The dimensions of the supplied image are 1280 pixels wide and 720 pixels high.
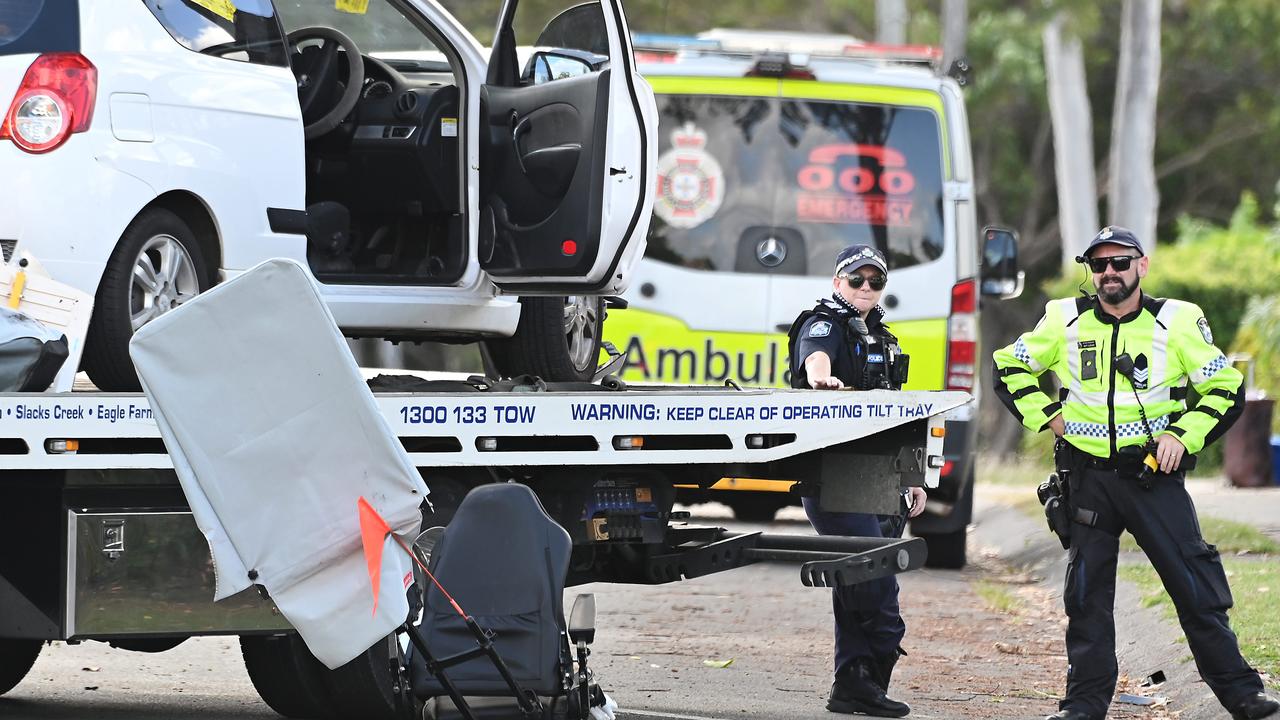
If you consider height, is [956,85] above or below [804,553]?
above

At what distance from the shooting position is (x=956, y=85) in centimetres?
1109

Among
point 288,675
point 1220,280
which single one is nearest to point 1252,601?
point 288,675

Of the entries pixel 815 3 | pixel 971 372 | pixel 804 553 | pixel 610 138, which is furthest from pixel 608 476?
pixel 815 3

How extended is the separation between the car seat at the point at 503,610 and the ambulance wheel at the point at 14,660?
2.19 metres

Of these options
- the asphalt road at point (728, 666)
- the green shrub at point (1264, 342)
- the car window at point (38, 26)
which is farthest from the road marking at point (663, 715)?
the green shrub at point (1264, 342)

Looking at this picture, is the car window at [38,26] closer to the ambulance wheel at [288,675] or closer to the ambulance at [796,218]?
the ambulance wheel at [288,675]

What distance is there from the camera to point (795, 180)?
36.7 feet

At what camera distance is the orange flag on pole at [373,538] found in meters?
5.16

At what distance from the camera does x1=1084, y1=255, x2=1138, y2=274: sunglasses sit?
689 centimetres

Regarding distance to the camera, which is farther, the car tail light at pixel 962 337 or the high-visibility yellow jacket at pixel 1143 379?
the car tail light at pixel 962 337

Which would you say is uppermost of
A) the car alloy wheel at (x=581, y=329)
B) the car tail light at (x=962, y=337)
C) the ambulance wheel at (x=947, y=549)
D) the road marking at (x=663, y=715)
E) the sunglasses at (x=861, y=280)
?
the sunglasses at (x=861, y=280)

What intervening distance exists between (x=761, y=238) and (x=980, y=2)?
1949 cm

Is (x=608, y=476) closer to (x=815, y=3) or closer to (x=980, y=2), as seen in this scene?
(x=980, y=2)

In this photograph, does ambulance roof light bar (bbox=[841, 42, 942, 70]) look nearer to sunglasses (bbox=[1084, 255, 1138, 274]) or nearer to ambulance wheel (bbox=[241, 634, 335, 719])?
sunglasses (bbox=[1084, 255, 1138, 274])
